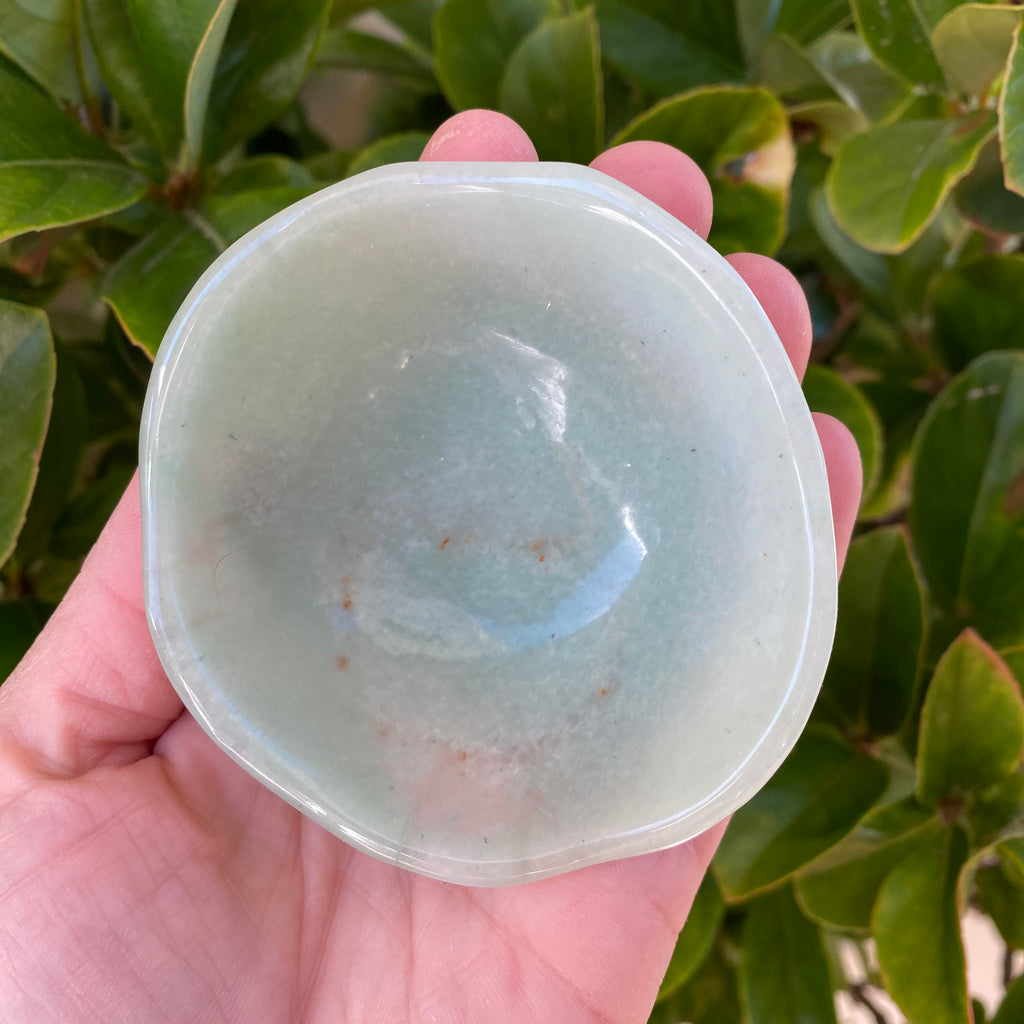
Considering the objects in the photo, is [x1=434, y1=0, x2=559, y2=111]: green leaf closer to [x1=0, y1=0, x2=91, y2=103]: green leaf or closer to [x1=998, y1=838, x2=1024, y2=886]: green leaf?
[x1=0, y1=0, x2=91, y2=103]: green leaf

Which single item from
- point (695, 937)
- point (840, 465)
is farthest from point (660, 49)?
point (695, 937)

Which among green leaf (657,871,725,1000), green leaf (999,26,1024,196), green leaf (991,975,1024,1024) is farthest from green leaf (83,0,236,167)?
green leaf (991,975,1024,1024)

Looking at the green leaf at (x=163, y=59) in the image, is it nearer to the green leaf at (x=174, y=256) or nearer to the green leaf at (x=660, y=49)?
the green leaf at (x=174, y=256)

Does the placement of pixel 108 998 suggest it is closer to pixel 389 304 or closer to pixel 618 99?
pixel 389 304

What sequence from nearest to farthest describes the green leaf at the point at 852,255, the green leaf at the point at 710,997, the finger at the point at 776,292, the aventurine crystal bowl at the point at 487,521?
the aventurine crystal bowl at the point at 487,521 → the finger at the point at 776,292 → the green leaf at the point at 852,255 → the green leaf at the point at 710,997

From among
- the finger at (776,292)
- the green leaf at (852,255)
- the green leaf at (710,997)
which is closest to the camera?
the finger at (776,292)

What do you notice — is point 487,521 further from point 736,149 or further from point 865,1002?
point 865,1002

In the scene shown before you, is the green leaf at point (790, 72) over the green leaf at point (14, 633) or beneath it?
over

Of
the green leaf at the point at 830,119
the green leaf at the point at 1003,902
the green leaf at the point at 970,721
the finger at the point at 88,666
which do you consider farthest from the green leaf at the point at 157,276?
the green leaf at the point at 1003,902

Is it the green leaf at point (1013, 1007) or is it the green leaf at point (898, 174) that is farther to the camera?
the green leaf at point (1013, 1007)
